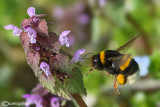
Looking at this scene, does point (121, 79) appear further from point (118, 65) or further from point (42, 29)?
point (42, 29)

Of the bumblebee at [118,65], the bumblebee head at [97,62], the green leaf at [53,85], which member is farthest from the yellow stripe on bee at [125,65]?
the green leaf at [53,85]

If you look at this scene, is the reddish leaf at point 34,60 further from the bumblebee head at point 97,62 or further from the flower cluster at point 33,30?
the bumblebee head at point 97,62

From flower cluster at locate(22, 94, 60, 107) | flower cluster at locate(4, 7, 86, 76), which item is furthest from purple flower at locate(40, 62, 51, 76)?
flower cluster at locate(22, 94, 60, 107)

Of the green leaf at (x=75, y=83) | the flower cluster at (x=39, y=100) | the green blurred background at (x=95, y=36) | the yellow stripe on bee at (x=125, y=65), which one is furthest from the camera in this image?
the green blurred background at (x=95, y=36)

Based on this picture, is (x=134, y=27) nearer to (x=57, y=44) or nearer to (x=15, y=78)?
(x=15, y=78)

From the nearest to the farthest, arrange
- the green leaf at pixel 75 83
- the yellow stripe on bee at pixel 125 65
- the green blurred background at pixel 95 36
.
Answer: the green leaf at pixel 75 83 < the yellow stripe on bee at pixel 125 65 < the green blurred background at pixel 95 36

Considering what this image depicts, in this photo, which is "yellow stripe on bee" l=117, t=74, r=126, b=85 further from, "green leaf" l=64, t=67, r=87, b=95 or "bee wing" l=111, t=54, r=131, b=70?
"green leaf" l=64, t=67, r=87, b=95

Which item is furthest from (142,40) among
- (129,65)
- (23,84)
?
(129,65)
